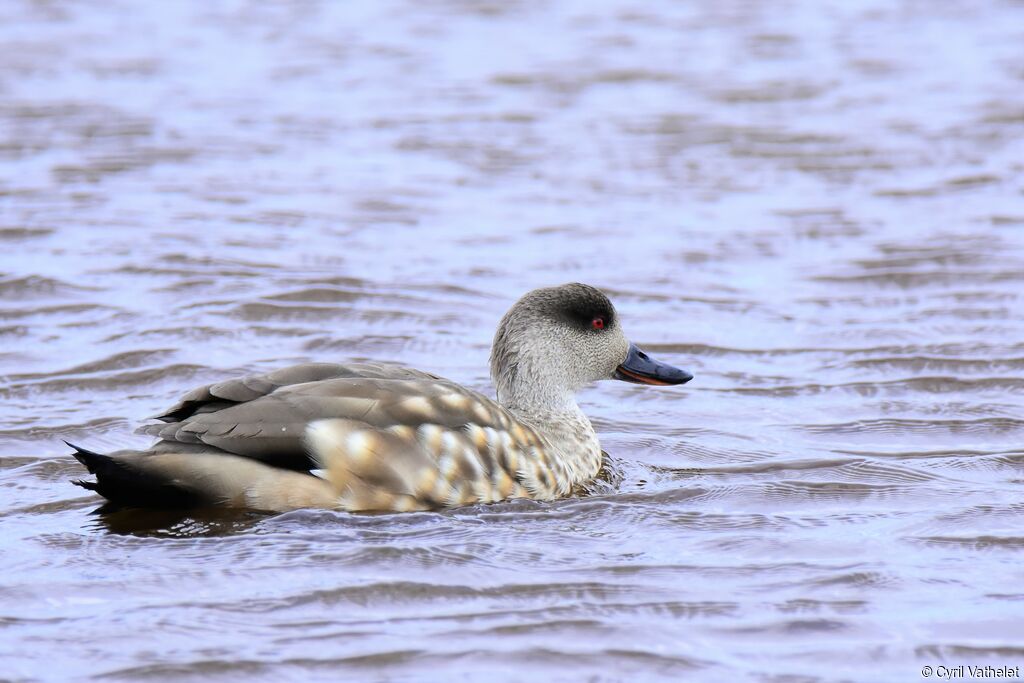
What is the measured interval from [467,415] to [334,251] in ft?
15.5

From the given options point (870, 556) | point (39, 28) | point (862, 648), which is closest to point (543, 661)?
point (862, 648)

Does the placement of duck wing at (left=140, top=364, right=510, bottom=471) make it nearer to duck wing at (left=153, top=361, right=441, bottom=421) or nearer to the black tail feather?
duck wing at (left=153, top=361, right=441, bottom=421)

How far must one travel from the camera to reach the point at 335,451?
644 cm

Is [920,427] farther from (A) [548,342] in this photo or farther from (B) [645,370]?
(A) [548,342]

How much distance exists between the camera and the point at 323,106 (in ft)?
51.1

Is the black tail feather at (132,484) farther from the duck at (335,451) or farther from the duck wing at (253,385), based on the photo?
the duck wing at (253,385)

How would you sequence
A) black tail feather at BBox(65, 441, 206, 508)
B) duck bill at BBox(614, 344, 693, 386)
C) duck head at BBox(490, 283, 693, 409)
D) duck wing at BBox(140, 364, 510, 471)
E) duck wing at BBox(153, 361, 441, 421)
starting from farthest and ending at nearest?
duck bill at BBox(614, 344, 693, 386), duck head at BBox(490, 283, 693, 409), duck wing at BBox(153, 361, 441, 421), duck wing at BBox(140, 364, 510, 471), black tail feather at BBox(65, 441, 206, 508)

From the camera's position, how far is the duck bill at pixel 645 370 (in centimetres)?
800

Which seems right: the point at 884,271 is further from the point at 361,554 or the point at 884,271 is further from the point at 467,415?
the point at 361,554

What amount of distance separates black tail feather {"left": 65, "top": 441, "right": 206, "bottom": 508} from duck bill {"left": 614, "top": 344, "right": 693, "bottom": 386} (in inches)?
97.6

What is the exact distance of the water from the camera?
5.59 metres

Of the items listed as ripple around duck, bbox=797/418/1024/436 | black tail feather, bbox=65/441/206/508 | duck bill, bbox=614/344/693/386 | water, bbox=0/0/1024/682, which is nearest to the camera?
water, bbox=0/0/1024/682

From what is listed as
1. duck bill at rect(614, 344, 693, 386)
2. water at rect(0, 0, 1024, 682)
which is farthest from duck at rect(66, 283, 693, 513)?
duck bill at rect(614, 344, 693, 386)

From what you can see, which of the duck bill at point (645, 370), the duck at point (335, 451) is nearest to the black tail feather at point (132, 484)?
the duck at point (335, 451)
